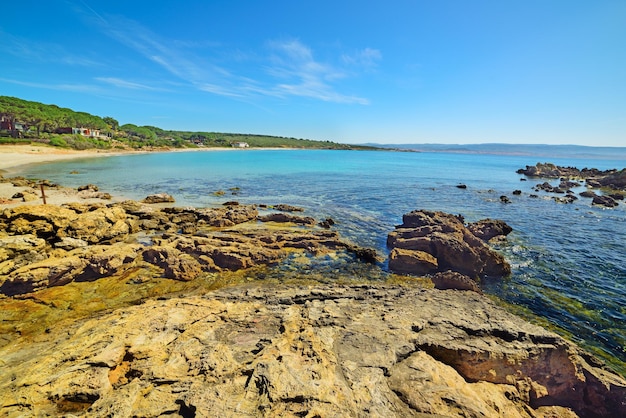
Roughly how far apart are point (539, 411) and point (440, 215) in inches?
690

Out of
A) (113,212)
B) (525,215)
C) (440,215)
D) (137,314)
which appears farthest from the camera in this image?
(525,215)

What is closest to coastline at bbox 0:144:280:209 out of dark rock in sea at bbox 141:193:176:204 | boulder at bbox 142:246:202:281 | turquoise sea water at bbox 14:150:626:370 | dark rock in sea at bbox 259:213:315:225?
dark rock in sea at bbox 141:193:176:204

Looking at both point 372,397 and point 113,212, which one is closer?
point 372,397

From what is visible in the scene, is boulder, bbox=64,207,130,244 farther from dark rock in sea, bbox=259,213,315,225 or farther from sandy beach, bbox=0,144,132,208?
sandy beach, bbox=0,144,132,208

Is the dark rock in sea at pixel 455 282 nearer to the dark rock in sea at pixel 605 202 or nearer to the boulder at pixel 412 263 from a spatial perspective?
the boulder at pixel 412 263

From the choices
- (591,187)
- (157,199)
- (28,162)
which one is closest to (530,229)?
(157,199)

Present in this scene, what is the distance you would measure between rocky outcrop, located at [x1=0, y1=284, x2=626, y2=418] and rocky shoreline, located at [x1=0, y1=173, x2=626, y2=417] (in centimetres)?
3

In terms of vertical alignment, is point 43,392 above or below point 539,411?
above

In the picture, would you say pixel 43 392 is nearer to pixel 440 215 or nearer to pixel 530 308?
pixel 530 308

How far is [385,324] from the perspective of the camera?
7801mm

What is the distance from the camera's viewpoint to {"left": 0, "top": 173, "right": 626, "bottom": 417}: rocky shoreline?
5.14 meters

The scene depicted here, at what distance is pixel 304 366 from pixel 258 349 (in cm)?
144

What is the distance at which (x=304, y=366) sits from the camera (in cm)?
569

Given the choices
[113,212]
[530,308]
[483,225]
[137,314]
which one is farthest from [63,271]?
[483,225]
